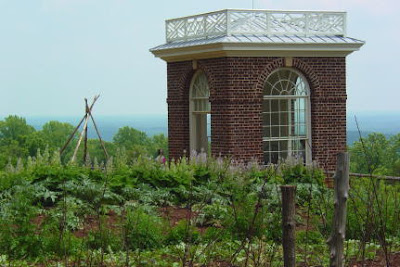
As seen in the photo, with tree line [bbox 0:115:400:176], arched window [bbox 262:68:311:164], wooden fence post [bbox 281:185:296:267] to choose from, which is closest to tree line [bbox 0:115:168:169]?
tree line [bbox 0:115:400:176]

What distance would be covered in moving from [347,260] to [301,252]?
2.79ft

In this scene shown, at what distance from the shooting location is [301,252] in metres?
9.60

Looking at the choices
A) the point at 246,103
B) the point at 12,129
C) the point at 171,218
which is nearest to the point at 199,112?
the point at 246,103

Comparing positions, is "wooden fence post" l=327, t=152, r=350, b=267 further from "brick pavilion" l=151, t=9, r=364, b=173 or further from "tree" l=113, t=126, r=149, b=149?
"tree" l=113, t=126, r=149, b=149

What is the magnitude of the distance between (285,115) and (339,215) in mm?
16993

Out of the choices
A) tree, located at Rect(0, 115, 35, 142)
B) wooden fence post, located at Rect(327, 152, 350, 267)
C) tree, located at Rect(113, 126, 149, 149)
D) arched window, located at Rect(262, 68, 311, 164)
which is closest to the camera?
wooden fence post, located at Rect(327, 152, 350, 267)

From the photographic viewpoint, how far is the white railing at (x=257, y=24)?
21.9 meters

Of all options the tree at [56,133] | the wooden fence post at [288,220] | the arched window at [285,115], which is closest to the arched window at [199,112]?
the arched window at [285,115]

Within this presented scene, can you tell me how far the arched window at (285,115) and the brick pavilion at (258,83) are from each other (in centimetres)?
3

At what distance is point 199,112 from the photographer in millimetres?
23688

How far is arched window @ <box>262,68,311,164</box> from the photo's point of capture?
22.9m

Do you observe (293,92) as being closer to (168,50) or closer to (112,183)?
(168,50)

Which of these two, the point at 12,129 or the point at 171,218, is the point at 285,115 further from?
the point at 12,129

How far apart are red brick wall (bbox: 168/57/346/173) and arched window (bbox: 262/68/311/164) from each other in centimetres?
27
